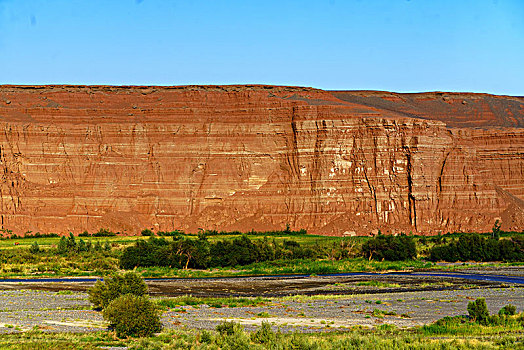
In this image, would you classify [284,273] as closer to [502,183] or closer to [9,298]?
[9,298]

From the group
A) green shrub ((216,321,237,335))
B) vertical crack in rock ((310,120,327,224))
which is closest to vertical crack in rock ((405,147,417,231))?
vertical crack in rock ((310,120,327,224))

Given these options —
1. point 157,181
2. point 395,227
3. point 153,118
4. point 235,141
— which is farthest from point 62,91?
point 395,227

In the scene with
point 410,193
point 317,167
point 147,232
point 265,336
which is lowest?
point 265,336

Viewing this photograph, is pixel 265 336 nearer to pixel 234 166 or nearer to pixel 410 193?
pixel 410 193

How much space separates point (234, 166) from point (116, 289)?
5672 centimetres

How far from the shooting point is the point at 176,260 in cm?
4478

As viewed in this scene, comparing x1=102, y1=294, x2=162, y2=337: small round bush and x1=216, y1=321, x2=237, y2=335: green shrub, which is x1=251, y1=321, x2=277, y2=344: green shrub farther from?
x1=102, y1=294, x2=162, y2=337: small round bush

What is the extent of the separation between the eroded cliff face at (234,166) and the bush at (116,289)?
Answer: 49918mm

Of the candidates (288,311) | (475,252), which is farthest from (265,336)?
(475,252)

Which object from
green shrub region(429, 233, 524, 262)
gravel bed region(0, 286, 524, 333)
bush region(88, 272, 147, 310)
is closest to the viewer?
gravel bed region(0, 286, 524, 333)

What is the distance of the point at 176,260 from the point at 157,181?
3759 cm

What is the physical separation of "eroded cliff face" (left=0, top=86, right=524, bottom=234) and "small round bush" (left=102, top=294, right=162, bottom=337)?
56.1m

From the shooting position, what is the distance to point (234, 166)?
81688 millimetres

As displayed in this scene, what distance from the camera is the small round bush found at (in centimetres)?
1947
